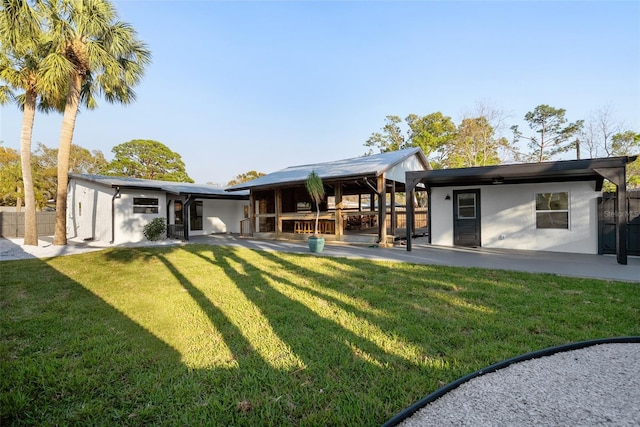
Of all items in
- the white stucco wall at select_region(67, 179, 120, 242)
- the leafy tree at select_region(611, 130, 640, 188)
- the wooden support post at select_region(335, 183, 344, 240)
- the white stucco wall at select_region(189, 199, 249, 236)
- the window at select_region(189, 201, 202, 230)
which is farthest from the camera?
the leafy tree at select_region(611, 130, 640, 188)

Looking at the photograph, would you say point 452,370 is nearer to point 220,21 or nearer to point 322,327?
point 322,327

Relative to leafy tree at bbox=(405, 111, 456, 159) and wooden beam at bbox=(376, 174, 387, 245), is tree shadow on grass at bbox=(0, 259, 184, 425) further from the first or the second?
leafy tree at bbox=(405, 111, 456, 159)

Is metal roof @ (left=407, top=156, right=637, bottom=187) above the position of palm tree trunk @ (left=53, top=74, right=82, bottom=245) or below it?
below

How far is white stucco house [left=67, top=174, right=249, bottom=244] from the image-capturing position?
1285 cm

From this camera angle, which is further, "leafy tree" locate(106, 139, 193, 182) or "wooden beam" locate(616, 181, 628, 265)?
"leafy tree" locate(106, 139, 193, 182)

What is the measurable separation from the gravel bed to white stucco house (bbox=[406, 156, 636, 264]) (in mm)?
5830

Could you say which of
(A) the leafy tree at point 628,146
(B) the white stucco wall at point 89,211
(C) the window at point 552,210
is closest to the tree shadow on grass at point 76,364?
(B) the white stucco wall at point 89,211

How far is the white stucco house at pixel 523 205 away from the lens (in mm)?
7264

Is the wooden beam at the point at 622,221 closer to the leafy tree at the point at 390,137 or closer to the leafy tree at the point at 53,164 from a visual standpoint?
the leafy tree at the point at 390,137

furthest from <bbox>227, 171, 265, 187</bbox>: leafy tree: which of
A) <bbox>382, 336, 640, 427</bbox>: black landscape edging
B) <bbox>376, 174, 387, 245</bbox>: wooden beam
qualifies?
<bbox>382, 336, 640, 427</bbox>: black landscape edging

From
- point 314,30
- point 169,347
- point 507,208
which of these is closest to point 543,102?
point 507,208

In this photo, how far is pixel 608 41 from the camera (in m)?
10.8

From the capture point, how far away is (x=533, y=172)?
7.35 meters

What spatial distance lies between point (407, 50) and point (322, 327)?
1275 cm
